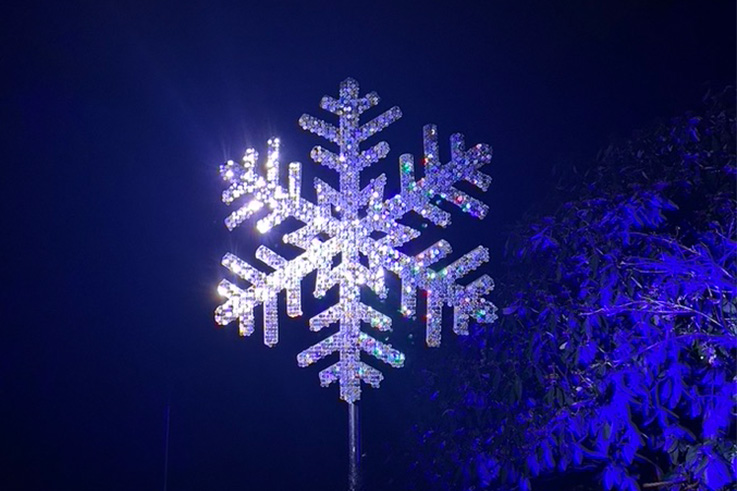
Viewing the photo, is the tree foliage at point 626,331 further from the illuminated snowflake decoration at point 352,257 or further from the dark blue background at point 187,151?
the dark blue background at point 187,151

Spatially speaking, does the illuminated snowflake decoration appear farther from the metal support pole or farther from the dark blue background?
the dark blue background

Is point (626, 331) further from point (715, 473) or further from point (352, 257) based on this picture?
point (352, 257)

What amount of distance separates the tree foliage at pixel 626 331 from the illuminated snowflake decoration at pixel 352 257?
199mm

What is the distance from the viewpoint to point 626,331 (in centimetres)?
153

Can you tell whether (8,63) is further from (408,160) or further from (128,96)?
(408,160)

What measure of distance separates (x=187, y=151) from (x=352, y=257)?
1.01m

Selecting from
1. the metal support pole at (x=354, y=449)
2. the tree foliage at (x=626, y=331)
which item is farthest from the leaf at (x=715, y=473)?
the metal support pole at (x=354, y=449)

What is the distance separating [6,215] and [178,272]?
664 millimetres

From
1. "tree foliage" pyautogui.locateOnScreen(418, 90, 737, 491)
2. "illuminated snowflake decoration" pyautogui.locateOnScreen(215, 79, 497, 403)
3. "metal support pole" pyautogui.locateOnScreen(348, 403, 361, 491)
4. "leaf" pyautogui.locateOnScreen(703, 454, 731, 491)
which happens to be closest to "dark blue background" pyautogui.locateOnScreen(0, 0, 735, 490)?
"metal support pole" pyautogui.locateOnScreen(348, 403, 361, 491)

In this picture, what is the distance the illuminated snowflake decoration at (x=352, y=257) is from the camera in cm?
195

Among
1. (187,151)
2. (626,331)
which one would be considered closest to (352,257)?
(626,331)

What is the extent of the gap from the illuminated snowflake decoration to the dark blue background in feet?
1.95

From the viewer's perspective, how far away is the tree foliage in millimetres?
1443

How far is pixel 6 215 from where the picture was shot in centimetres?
263
